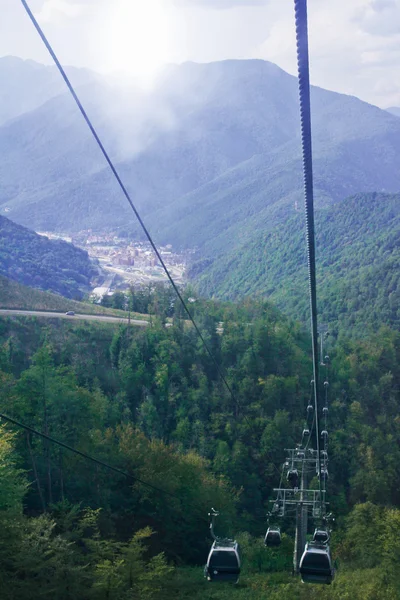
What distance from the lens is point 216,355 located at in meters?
41.7

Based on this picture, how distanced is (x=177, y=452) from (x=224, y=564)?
18.4 m

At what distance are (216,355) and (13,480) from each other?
23.9m

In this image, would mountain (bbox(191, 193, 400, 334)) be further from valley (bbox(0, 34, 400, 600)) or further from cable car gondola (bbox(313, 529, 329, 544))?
cable car gondola (bbox(313, 529, 329, 544))

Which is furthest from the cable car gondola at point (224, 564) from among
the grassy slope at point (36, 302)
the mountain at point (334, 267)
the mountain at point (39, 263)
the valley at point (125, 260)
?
the valley at point (125, 260)

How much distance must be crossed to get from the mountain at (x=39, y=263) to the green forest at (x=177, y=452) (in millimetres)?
28716

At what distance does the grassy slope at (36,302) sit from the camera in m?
42.5

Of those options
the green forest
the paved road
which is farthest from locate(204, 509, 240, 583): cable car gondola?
the paved road

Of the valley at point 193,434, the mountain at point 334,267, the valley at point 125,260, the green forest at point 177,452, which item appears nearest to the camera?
the valley at point 193,434

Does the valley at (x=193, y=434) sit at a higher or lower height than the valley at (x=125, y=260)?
lower

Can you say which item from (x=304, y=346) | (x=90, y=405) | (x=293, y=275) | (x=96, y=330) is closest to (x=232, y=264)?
(x=293, y=275)

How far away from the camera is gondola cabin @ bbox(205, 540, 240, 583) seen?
12.1 m

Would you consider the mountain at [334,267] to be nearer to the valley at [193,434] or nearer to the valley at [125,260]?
the valley at [193,434]

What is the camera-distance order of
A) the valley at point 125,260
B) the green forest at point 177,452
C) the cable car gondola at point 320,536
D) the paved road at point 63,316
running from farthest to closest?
the valley at point 125,260
the paved road at point 63,316
the green forest at point 177,452
the cable car gondola at point 320,536

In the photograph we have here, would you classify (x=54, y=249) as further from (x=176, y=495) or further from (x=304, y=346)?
(x=176, y=495)
